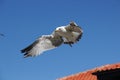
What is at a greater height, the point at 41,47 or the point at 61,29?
the point at 61,29

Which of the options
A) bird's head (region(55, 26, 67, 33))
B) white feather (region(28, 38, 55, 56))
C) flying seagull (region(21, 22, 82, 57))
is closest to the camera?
white feather (region(28, 38, 55, 56))

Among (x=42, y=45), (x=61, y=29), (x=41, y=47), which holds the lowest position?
(x=41, y=47)

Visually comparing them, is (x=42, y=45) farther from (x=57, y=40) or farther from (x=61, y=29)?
(x=61, y=29)

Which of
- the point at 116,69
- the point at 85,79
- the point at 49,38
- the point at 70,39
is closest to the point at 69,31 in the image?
the point at 70,39

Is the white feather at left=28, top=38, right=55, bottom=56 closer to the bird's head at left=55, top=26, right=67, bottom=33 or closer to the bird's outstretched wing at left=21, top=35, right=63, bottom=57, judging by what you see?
the bird's outstretched wing at left=21, top=35, right=63, bottom=57

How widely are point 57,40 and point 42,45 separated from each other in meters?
0.31

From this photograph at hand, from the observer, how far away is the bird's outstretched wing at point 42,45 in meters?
7.12

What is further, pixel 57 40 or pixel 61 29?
pixel 57 40

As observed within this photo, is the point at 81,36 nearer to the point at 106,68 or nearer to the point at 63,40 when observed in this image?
the point at 63,40

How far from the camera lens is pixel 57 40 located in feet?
25.7

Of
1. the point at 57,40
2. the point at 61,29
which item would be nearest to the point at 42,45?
the point at 57,40

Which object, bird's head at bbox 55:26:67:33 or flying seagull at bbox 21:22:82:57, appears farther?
bird's head at bbox 55:26:67:33

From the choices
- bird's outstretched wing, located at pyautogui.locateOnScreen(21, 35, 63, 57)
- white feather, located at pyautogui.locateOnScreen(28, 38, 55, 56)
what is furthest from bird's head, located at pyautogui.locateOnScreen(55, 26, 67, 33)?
white feather, located at pyautogui.locateOnScreen(28, 38, 55, 56)

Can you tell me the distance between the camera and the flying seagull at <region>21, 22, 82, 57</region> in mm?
7207
